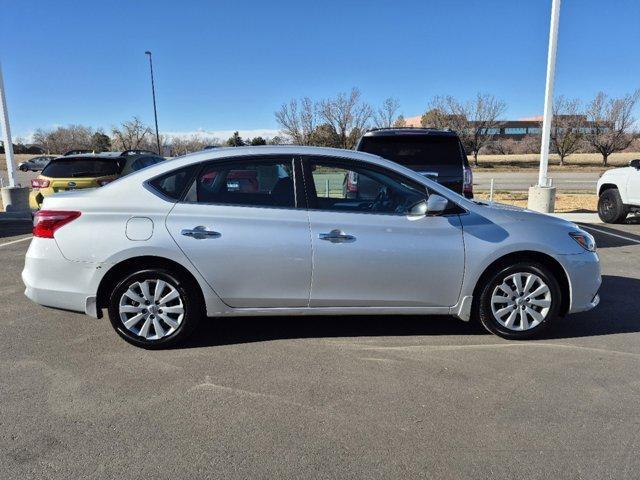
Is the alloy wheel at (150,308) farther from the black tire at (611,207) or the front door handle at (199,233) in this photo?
the black tire at (611,207)

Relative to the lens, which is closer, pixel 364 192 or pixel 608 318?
pixel 364 192

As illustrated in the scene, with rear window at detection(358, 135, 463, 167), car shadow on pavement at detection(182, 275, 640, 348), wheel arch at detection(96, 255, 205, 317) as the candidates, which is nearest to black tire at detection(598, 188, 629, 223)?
rear window at detection(358, 135, 463, 167)

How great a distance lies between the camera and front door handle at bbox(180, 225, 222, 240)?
3.92 m

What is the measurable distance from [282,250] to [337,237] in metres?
0.45

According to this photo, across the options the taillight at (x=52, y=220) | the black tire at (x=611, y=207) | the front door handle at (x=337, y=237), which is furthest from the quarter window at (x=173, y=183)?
the black tire at (x=611, y=207)

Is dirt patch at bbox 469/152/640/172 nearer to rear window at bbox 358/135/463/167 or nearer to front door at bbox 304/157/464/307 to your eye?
rear window at bbox 358/135/463/167

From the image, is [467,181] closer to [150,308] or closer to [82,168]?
[150,308]

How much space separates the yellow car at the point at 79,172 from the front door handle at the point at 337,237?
635 cm

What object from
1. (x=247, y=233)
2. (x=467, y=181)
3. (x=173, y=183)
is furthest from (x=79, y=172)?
(x=467, y=181)

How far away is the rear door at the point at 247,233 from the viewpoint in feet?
12.9

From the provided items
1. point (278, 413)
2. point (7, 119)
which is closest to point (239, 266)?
point (278, 413)

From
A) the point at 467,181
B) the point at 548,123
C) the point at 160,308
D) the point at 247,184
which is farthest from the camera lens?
the point at 548,123

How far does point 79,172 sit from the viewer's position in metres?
9.12

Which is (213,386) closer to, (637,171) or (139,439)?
(139,439)
